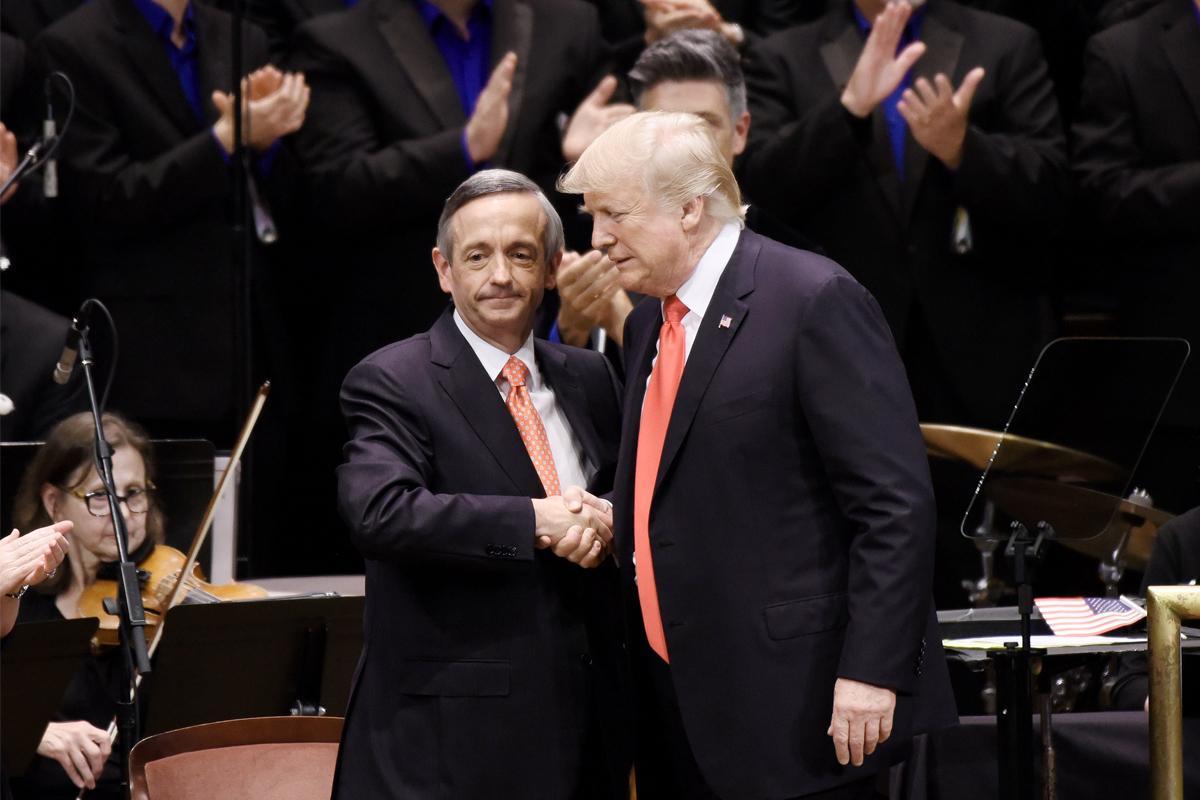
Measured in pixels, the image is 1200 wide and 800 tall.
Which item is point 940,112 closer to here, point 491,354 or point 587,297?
point 587,297

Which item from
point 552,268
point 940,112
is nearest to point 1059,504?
point 552,268

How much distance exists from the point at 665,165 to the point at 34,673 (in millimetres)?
1603

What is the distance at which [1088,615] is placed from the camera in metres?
3.05

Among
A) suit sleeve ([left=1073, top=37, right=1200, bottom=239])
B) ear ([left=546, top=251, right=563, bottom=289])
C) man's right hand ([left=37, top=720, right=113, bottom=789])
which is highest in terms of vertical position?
suit sleeve ([left=1073, top=37, right=1200, bottom=239])

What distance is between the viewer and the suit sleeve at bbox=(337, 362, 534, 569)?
2.49m

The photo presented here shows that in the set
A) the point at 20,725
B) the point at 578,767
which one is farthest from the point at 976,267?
the point at 20,725

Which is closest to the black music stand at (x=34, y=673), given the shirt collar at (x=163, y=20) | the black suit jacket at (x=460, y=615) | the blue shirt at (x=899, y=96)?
the black suit jacket at (x=460, y=615)

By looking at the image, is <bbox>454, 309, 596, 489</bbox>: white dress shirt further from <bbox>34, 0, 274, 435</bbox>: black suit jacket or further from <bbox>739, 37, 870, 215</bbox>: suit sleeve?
<bbox>34, 0, 274, 435</bbox>: black suit jacket

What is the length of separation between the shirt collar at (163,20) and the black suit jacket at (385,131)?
0.95 feet

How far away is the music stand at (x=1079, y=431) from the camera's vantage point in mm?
3125

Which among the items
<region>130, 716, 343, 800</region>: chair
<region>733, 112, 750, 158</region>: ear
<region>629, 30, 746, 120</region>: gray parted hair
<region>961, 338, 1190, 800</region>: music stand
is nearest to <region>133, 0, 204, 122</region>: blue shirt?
<region>629, 30, 746, 120</region>: gray parted hair

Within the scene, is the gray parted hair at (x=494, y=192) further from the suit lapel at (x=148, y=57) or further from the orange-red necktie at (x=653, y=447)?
the suit lapel at (x=148, y=57)

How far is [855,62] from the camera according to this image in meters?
4.37

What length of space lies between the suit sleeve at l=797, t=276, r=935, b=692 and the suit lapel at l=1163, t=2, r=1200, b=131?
90.6 inches
